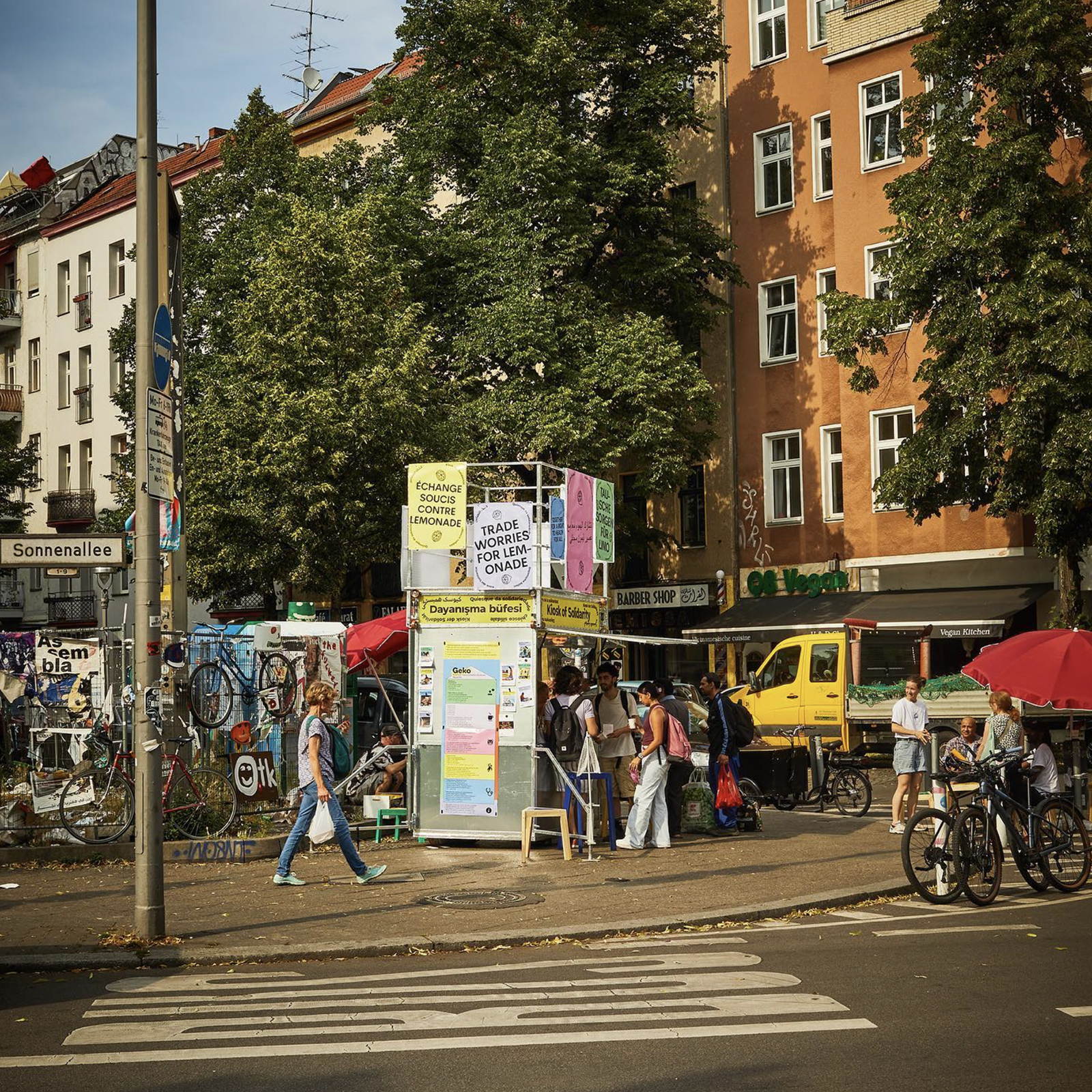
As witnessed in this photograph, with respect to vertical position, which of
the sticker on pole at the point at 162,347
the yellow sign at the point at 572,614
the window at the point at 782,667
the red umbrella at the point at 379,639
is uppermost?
the sticker on pole at the point at 162,347

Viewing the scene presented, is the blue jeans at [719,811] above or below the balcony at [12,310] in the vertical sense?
below

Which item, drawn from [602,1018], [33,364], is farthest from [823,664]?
[33,364]

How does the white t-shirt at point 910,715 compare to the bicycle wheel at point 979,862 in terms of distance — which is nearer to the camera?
the bicycle wheel at point 979,862

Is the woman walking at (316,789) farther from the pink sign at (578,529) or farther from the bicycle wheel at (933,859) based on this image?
the bicycle wheel at (933,859)

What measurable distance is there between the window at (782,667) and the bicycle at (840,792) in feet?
17.4

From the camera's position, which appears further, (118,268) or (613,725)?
(118,268)

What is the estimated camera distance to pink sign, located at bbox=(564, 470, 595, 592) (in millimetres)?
17266

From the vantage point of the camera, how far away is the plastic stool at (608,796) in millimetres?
16719

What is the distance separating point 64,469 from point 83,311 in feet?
20.0

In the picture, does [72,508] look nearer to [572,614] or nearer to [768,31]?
[768,31]

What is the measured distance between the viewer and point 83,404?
59.0 meters

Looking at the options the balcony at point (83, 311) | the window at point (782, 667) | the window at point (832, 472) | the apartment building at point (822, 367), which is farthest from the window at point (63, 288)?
the window at point (782, 667)

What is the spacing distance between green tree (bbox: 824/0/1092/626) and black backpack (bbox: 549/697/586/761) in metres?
11.5

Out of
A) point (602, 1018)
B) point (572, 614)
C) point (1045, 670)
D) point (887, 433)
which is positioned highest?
point (887, 433)
